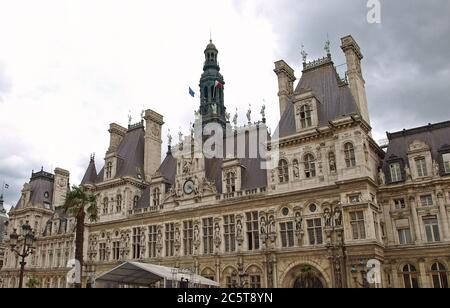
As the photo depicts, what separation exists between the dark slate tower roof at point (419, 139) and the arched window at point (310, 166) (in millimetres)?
6762

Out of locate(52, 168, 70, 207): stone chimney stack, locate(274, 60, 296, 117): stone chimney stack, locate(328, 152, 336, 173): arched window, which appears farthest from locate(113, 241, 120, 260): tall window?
locate(328, 152, 336, 173): arched window

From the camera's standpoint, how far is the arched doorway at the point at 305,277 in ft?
114

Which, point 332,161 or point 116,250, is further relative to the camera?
point 116,250

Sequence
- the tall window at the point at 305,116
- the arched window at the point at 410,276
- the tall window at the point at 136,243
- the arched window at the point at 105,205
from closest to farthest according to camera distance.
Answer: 1. the arched window at the point at 410,276
2. the tall window at the point at 305,116
3. the tall window at the point at 136,243
4. the arched window at the point at 105,205

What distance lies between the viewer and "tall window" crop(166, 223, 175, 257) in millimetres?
44778

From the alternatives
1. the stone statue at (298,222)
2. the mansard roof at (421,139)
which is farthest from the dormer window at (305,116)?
the stone statue at (298,222)

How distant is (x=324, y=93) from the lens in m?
41.8

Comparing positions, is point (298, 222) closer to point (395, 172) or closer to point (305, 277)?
point (305, 277)

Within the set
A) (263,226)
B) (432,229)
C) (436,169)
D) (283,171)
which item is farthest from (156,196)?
(436,169)

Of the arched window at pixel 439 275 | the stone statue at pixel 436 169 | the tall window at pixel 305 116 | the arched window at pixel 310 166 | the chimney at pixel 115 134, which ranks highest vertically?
the chimney at pixel 115 134

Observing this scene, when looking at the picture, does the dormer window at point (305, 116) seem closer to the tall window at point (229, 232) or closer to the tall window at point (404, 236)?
the tall window at point (229, 232)

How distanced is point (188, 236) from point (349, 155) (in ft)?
62.2

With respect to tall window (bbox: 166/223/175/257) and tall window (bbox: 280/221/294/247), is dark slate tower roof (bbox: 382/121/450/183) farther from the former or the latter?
tall window (bbox: 166/223/175/257)

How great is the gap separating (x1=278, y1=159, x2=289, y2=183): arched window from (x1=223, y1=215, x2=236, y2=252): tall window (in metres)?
6.53
